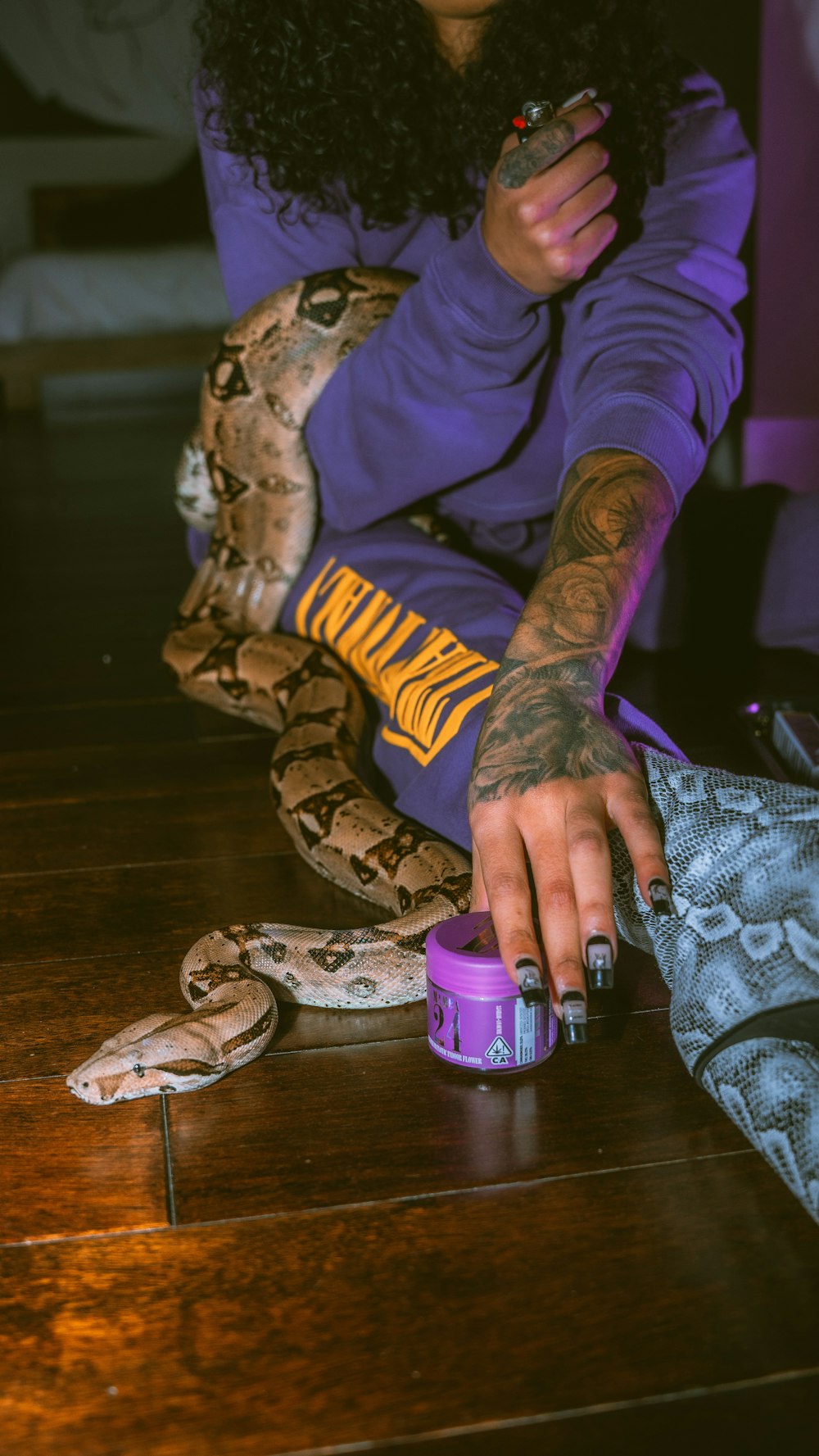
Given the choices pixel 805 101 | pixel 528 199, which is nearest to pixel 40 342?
pixel 805 101

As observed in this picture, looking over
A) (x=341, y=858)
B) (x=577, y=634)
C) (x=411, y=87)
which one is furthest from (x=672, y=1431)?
(x=411, y=87)

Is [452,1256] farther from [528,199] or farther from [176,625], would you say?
[176,625]

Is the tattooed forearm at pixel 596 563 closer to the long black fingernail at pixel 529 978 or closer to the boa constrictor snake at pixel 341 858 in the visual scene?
the boa constrictor snake at pixel 341 858

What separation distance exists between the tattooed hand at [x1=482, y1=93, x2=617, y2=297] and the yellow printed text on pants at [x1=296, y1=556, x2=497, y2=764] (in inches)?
25.4

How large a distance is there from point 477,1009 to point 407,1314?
38 centimetres

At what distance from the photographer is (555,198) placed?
180 centimetres

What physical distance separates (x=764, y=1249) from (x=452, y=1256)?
31 cm

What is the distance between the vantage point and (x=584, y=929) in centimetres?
128

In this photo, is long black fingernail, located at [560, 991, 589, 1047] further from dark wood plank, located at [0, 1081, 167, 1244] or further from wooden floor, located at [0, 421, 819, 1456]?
dark wood plank, located at [0, 1081, 167, 1244]

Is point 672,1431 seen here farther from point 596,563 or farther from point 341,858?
point 341,858

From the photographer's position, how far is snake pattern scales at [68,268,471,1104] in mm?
1612

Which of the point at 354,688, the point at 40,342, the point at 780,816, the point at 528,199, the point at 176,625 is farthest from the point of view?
the point at 40,342

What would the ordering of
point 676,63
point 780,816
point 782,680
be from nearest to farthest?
point 780,816 < point 676,63 < point 782,680

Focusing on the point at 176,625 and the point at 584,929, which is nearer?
the point at 584,929
